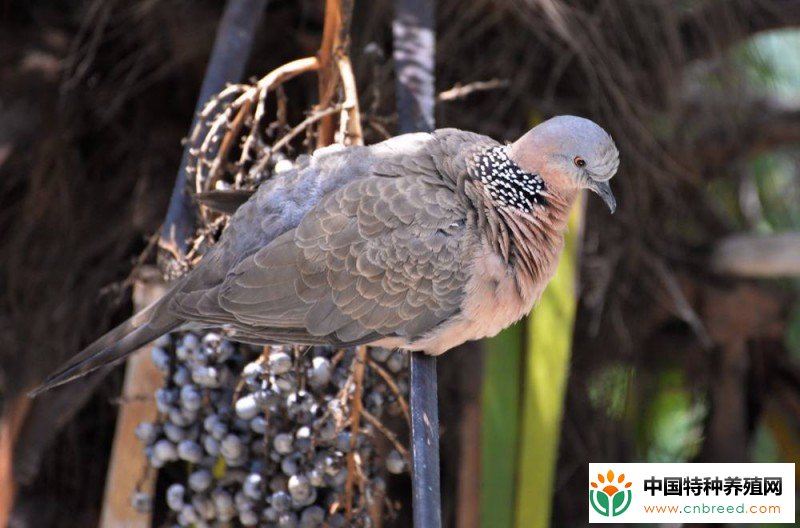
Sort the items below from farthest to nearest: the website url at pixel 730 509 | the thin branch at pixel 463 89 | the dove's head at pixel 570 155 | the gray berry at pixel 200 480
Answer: the website url at pixel 730 509 < the thin branch at pixel 463 89 < the gray berry at pixel 200 480 < the dove's head at pixel 570 155

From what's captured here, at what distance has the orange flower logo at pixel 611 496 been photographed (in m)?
1.56

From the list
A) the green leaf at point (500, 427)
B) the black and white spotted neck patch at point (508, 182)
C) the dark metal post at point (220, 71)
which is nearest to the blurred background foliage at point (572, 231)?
the green leaf at point (500, 427)

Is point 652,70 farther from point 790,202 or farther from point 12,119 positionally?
point 12,119

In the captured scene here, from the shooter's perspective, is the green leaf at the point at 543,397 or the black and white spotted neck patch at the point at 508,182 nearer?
the black and white spotted neck patch at the point at 508,182

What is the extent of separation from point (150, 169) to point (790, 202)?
1.55 meters

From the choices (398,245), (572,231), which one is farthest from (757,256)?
(398,245)

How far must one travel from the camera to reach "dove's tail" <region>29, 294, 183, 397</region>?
1257 mm

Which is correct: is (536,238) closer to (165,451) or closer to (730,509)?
(165,451)

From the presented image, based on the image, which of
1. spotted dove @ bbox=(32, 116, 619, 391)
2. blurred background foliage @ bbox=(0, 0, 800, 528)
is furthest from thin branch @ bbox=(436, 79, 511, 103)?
spotted dove @ bbox=(32, 116, 619, 391)

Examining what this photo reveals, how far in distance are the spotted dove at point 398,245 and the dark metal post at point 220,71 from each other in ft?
0.24


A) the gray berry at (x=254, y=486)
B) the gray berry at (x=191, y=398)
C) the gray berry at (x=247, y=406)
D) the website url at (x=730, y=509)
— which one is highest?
the gray berry at (x=191, y=398)

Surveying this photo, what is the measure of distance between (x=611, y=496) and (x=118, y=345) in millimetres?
767

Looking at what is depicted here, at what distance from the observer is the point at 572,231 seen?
5.62 feet

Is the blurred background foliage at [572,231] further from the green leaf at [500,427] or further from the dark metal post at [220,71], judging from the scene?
the dark metal post at [220,71]
